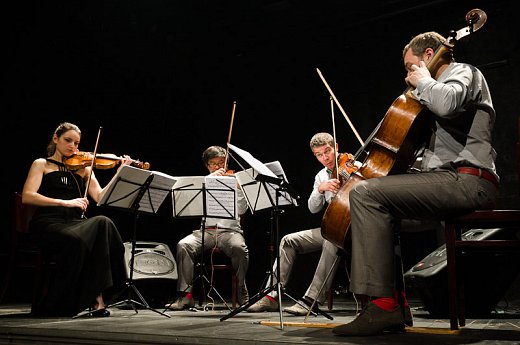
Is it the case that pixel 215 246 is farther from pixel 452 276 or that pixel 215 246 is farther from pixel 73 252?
pixel 452 276

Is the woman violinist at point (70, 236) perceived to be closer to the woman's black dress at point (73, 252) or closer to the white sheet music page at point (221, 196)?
the woman's black dress at point (73, 252)

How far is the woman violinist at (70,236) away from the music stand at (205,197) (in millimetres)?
472

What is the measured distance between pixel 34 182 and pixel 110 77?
2.17 meters

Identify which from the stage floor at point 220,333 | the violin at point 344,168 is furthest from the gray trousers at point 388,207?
the violin at point 344,168

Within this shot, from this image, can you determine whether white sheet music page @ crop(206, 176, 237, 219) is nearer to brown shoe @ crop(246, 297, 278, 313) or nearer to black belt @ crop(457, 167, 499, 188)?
brown shoe @ crop(246, 297, 278, 313)

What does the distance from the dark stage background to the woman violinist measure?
1.38 m

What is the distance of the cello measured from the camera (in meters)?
2.09

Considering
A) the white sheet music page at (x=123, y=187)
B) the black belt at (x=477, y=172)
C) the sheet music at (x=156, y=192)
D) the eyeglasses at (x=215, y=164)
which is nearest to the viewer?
the black belt at (x=477, y=172)

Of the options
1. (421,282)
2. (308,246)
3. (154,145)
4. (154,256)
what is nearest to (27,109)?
(154,145)

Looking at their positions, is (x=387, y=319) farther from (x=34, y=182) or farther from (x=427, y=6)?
(x=427, y=6)

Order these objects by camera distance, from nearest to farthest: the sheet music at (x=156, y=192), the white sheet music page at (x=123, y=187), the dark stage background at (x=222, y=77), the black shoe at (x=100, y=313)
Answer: the white sheet music page at (x=123, y=187) < the black shoe at (x=100, y=313) < the sheet music at (x=156, y=192) < the dark stage background at (x=222, y=77)

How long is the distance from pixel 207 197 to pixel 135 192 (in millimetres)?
582

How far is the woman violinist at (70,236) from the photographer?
3.34 metres

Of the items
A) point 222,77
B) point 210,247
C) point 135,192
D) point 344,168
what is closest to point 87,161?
point 135,192
